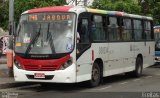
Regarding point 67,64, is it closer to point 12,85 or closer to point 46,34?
point 46,34

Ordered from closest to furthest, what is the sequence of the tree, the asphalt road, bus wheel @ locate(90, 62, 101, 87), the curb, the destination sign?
→ the asphalt road < the destination sign < the curb < bus wheel @ locate(90, 62, 101, 87) < the tree

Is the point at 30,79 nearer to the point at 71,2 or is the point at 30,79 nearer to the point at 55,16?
the point at 55,16

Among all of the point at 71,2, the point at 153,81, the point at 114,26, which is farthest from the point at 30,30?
the point at 71,2

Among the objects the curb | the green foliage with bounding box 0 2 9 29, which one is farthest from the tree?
the curb

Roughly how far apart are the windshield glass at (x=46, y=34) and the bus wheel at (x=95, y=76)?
1800 millimetres

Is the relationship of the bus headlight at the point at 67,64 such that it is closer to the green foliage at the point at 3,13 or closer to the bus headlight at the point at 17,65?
the bus headlight at the point at 17,65

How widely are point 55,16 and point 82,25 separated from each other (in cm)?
92

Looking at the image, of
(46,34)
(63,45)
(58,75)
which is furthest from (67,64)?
(46,34)

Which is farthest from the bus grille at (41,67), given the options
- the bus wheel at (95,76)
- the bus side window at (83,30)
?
the bus wheel at (95,76)

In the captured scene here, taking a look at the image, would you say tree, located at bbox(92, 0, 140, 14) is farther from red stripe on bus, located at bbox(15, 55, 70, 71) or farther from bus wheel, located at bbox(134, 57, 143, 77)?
red stripe on bus, located at bbox(15, 55, 70, 71)

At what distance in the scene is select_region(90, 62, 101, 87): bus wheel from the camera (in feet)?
51.5

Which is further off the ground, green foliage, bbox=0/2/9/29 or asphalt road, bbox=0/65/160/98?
green foliage, bbox=0/2/9/29

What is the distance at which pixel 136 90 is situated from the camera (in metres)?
14.9

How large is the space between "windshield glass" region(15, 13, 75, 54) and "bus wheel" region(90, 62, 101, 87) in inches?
70.9
